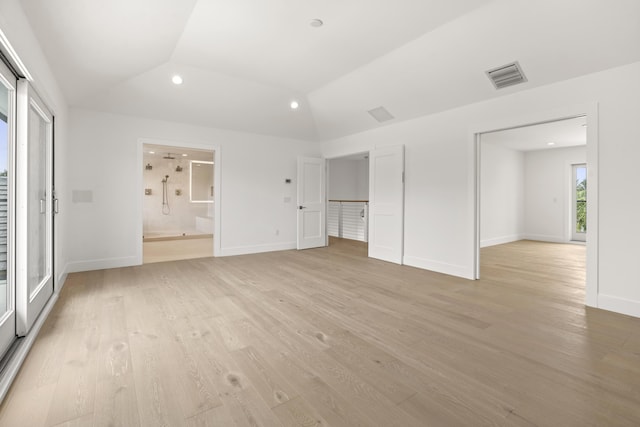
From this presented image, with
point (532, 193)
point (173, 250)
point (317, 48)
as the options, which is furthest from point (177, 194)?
point (532, 193)

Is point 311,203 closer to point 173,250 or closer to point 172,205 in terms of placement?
point 173,250

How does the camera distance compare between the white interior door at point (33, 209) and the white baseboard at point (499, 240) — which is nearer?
the white interior door at point (33, 209)

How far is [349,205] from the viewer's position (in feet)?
28.1

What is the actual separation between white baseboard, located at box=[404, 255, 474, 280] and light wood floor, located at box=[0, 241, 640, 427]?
371 mm

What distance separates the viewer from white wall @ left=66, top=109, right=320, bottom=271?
4.65 m

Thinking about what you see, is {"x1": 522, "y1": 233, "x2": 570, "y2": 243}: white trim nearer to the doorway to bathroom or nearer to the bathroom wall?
the doorway to bathroom

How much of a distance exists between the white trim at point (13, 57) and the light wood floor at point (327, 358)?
6.57ft

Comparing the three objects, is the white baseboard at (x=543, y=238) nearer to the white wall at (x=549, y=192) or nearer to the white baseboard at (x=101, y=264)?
the white wall at (x=549, y=192)

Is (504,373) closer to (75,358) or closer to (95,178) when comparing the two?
(75,358)

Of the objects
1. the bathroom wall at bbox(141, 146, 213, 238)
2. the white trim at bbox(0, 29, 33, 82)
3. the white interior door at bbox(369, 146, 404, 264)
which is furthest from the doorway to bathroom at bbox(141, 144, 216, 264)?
the white trim at bbox(0, 29, 33, 82)

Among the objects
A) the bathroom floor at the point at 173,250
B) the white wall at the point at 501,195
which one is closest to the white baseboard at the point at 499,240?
the white wall at the point at 501,195

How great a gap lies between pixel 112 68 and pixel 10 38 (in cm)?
200

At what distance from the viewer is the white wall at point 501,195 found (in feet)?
24.6

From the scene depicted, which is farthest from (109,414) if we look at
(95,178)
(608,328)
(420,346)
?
(95,178)
